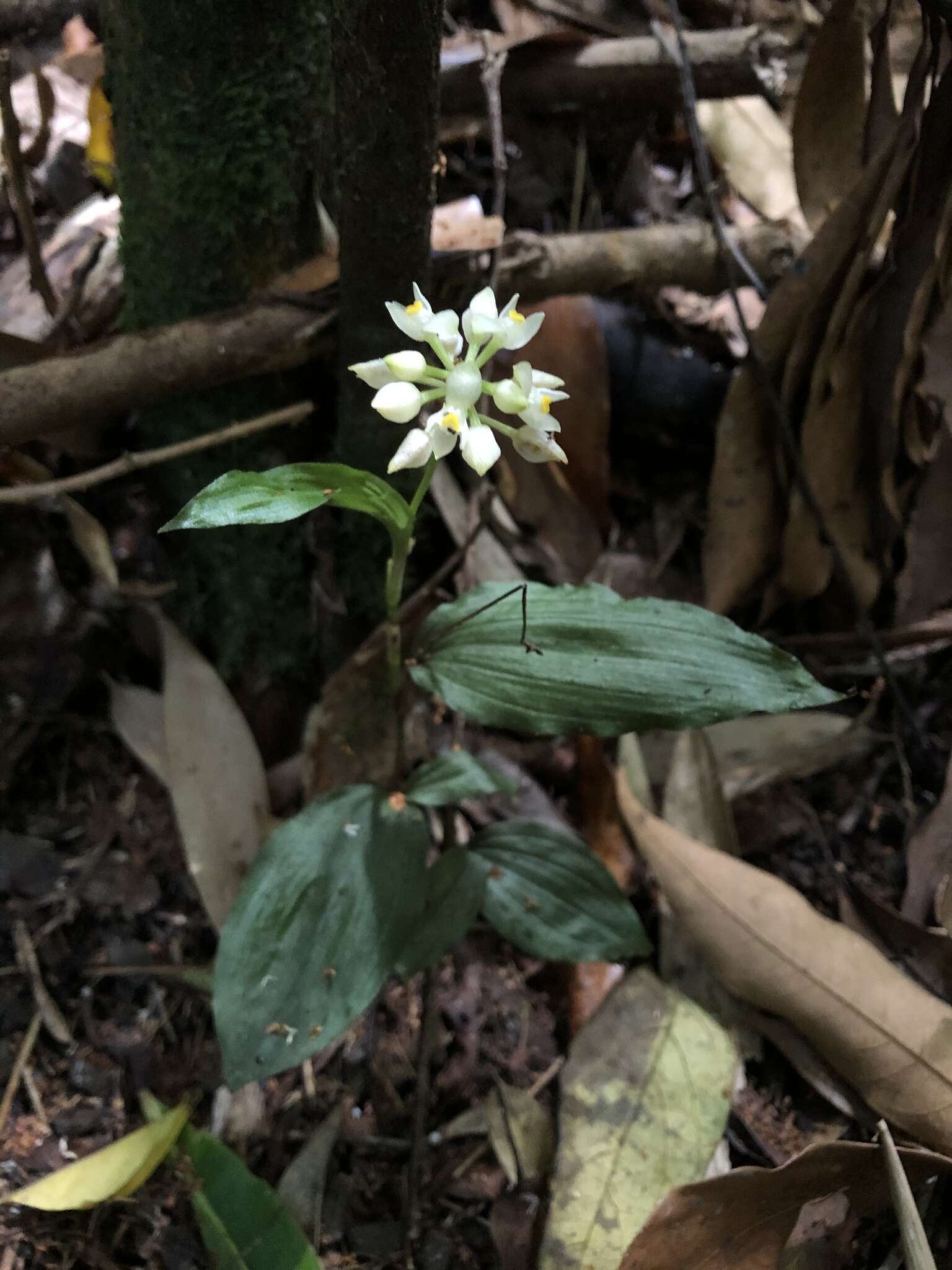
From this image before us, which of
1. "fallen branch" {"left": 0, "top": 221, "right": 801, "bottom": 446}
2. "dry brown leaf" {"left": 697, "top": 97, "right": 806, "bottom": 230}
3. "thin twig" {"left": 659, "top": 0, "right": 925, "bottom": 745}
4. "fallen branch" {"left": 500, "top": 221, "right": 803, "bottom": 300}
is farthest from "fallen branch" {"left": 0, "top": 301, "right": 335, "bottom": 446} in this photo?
"dry brown leaf" {"left": 697, "top": 97, "right": 806, "bottom": 230}

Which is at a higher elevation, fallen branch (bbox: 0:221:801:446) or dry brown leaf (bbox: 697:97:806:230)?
dry brown leaf (bbox: 697:97:806:230)

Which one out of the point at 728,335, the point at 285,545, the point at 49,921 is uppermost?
the point at 728,335

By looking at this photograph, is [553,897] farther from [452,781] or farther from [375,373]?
[375,373]

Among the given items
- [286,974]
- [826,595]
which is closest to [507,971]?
[286,974]

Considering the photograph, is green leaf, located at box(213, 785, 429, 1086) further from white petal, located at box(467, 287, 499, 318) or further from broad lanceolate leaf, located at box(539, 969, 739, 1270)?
white petal, located at box(467, 287, 499, 318)

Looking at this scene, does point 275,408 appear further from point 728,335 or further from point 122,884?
point 728,335
